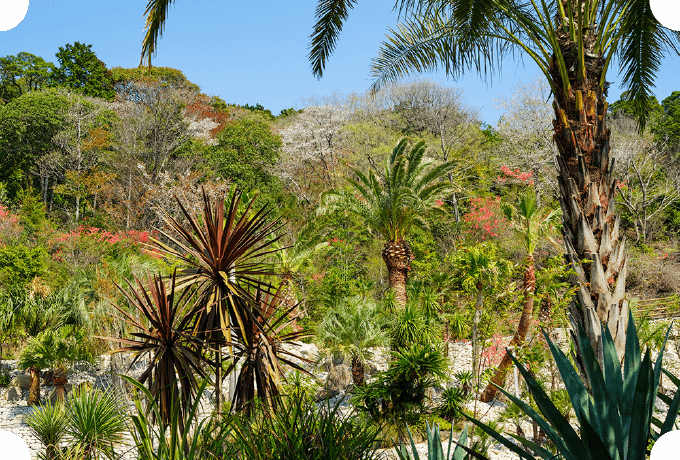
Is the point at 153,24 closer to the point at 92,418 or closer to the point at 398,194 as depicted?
the point at 92,418

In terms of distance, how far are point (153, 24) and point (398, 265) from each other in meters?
10.1

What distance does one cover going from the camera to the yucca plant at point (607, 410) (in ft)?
6.52

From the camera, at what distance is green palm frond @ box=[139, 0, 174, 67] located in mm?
4492

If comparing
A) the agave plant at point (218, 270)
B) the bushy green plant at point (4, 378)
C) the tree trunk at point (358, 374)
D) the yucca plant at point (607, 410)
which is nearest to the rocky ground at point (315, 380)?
the bushy green plant at point (4, 378)

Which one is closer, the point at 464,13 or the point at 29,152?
the point at 464,13

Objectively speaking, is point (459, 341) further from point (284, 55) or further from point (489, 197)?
point (284, 55)

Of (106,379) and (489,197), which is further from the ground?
(489,197)

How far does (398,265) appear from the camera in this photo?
44.5ft

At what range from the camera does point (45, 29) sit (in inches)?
141

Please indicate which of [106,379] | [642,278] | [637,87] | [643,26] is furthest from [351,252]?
[643,26]

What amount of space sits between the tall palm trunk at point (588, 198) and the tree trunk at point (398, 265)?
944 cm

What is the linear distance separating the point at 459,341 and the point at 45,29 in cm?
1486

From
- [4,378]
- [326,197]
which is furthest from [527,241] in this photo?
[4,378]

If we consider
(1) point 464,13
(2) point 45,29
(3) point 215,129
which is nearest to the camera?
(2) point 45,29
